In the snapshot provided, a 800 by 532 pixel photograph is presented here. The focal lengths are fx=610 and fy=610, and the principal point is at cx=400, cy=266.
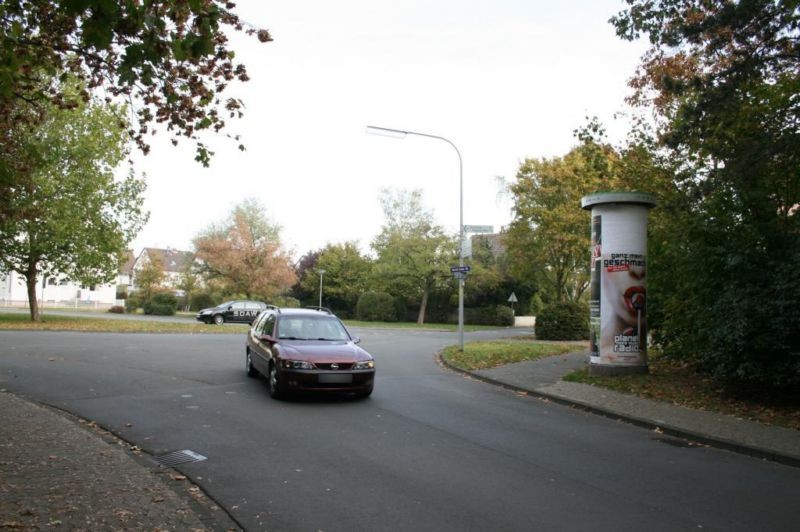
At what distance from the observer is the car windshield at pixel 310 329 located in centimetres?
1105

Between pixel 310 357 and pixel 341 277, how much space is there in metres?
47.6

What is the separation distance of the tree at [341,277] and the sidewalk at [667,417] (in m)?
42.2

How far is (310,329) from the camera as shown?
11.2 meters

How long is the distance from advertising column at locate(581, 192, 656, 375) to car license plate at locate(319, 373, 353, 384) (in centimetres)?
611

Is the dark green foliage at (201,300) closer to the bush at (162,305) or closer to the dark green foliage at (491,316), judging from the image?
the bush at (162,305)

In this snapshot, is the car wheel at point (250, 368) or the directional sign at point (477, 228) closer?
the car wheel at point (250, 368)

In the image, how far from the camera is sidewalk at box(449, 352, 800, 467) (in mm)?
7688

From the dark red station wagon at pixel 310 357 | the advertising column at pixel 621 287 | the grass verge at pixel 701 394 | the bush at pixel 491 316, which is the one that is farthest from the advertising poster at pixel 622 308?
the bush at pixel 491 316

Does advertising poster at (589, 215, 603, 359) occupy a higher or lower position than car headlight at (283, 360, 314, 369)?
higher

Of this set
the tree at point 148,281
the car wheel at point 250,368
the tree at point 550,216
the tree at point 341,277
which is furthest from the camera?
the tree at point 341,277

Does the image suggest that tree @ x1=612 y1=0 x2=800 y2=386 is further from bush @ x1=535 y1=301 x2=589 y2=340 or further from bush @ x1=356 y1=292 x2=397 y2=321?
bush @ x1=356 y1=292 x2=397 y2=321

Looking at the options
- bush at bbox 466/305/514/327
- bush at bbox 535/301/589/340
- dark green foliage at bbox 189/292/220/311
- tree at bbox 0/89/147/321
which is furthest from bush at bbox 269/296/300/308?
bush at bbox 535/301/589/340

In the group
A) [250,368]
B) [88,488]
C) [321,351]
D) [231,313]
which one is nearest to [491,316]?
[231,313]

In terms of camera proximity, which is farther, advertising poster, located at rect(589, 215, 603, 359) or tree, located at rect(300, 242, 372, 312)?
tree, located at rect(300, 242, 372, 312)
